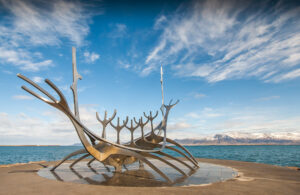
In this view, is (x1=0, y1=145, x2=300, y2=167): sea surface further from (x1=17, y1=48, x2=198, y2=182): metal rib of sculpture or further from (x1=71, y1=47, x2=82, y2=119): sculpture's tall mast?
(x1=71, y1=47, x2=82, y2=119): sculpture's tall mast

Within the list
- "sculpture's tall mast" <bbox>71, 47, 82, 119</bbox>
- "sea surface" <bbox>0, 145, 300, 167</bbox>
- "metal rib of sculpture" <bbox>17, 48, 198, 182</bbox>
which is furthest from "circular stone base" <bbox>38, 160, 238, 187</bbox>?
"sea surface" <bbox>0, 145, 300, 167</bbox>


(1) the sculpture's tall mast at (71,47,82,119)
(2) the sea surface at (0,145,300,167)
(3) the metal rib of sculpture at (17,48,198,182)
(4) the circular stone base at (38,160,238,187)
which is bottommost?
(2) the sea surface at (0,145,300,167)

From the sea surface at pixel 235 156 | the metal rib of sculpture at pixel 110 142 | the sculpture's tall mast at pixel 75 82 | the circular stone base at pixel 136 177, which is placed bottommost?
the sea surface at pixel 235 156

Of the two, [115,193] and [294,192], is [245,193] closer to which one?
[294,192]

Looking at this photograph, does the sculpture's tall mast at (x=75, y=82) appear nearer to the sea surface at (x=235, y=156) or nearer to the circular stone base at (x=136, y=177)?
the circular stone base at (x=136, y=177)

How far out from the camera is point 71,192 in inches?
311

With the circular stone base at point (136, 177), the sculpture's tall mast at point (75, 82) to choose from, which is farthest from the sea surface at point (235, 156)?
the sculpture's tall mast at point (75, 82)

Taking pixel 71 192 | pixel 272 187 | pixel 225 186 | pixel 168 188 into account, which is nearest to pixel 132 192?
pixel 168 188

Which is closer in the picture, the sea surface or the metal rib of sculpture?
the metal rib of sculpture

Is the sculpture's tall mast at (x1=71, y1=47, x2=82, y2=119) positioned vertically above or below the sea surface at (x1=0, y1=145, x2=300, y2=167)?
above

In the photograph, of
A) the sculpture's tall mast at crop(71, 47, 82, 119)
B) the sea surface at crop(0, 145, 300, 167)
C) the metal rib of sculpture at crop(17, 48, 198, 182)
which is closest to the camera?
the metal rib of sculpture at crop(17, 48, 198, 182)

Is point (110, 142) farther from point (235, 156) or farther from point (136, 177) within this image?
point (235, 156)

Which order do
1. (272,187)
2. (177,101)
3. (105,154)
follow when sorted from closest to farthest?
(272,187)
(105,154)
(177,101)

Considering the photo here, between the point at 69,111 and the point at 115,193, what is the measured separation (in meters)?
4.05
